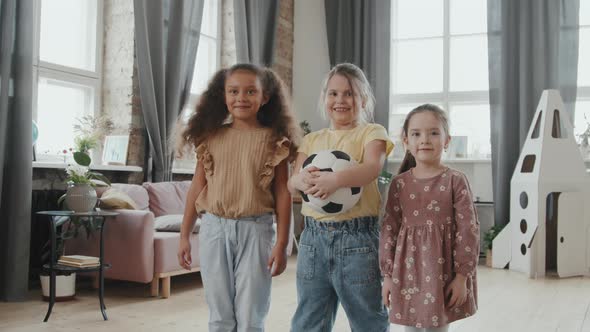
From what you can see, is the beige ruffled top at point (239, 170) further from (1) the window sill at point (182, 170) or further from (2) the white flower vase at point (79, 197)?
(1) the window sill at point (182, 170)

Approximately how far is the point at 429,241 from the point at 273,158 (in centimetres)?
51

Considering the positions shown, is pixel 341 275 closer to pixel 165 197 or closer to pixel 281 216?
pixel 281 216

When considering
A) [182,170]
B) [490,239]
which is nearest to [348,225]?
[182,170]

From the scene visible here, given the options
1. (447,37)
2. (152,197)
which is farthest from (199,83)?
(447,37)

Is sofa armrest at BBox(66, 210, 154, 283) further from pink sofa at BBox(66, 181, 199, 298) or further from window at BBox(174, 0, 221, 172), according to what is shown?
window at BBox(174, 0, 221, 172)

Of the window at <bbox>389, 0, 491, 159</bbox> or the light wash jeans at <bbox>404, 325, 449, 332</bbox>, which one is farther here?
the window at <bbox>389, 0, 491, 159</bbox>

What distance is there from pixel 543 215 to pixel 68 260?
11.7 feet

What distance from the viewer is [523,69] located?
18.7 ft

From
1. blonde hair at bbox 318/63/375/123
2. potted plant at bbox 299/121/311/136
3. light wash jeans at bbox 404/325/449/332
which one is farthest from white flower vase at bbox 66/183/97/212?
potted plant at bbox 299/121/311/136

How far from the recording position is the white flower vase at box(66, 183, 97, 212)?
11.0ft

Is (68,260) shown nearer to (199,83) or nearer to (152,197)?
(152,197)

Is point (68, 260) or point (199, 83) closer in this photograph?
point (68, 260)

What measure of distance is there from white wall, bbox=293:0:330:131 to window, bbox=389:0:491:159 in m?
0.79

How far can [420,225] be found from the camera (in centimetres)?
169
